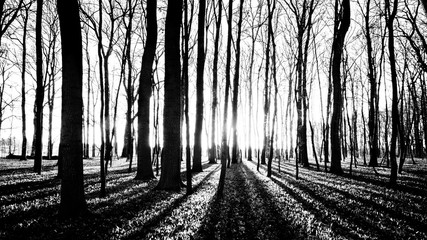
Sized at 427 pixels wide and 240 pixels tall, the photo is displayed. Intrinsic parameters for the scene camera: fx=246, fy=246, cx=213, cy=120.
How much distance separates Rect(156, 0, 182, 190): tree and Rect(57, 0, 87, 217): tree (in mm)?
4032

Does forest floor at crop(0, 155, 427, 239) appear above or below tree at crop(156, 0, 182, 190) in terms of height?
below

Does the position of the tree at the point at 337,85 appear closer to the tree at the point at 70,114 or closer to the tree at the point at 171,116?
the tree at the point at 171,116

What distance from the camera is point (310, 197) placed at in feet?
27.6

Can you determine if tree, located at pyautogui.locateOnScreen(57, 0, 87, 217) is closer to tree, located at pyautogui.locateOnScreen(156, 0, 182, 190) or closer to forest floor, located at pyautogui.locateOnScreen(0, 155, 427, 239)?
forest floor, located at pyautogui.locateOnScreen(0, 155, 427, 239)

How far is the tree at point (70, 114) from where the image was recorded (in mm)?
5488

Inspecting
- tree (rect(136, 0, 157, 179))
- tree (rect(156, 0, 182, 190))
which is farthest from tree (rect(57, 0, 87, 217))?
tree (rect(136, 0, 157, 179))

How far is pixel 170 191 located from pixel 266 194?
356 centimetres

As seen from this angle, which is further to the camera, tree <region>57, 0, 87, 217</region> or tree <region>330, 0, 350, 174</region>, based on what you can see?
tree <region>330, 0, 350, 174</region>

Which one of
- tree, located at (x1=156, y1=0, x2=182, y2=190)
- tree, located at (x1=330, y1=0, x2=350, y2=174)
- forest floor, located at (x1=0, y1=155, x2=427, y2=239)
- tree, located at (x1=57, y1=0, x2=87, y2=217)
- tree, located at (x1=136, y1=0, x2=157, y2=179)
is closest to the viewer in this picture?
forest floor, located at (x1=0, y1=155, x2=427, y2=239)

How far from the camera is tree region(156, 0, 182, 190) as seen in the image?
31.2ft

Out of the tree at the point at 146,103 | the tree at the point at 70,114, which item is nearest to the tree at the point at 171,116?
the tree at the point at 146,103

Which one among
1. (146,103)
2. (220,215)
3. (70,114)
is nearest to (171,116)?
(146,103)

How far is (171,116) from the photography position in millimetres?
9578

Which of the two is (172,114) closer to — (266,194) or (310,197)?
(266,194)
